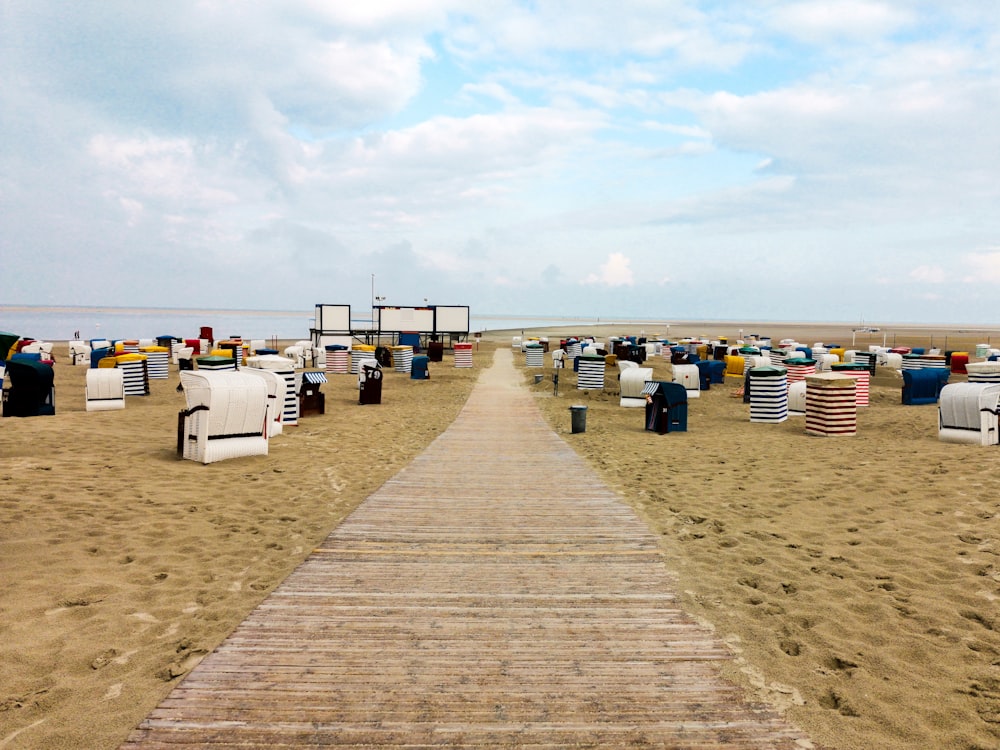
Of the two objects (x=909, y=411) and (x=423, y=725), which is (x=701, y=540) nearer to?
(x=423, y=725)

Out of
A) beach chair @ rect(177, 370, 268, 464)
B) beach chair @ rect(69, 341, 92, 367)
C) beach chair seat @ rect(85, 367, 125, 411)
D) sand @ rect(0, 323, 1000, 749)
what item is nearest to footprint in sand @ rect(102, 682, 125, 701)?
sand @ rect(0, 323, 1000, 749)

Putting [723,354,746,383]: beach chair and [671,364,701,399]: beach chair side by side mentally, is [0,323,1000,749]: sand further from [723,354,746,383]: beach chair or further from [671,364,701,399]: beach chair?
[723,354,746,383]: beach chair

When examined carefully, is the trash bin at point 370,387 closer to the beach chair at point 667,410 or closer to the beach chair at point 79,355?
the beach chair at point 667,410

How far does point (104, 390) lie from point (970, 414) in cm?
2183

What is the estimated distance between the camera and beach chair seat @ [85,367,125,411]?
1794 centimetres

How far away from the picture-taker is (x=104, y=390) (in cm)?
1812

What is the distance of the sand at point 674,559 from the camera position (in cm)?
417

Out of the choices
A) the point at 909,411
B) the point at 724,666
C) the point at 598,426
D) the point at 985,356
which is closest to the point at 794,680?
the point at 724,666

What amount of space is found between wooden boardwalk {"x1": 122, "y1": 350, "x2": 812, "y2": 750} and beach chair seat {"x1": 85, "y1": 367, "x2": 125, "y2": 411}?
551 inches

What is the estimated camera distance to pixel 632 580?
6.02 metres

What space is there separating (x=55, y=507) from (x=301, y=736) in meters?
6.73

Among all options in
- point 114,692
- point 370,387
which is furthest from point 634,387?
point 114,692

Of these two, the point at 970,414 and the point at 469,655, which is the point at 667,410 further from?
the point at 469,655

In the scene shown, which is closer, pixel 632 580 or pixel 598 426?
pixel 632 580
